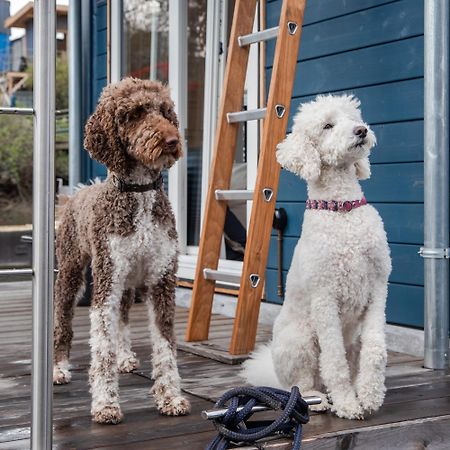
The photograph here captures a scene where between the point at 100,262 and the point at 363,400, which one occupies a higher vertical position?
the point at 100,262

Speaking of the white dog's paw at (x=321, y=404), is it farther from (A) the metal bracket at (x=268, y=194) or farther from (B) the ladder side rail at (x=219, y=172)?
(B) the ladder side rail at (x=219, y=172)

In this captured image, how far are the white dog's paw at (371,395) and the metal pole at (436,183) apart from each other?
2.41 ft

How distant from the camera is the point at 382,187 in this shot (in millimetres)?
3773

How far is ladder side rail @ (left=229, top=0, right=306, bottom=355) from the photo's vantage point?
11.5 feet

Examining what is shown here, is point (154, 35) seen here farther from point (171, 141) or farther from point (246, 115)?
point (171, 141)

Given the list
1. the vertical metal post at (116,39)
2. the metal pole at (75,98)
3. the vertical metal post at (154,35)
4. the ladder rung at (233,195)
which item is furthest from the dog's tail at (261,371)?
the metal pole at (75,98)

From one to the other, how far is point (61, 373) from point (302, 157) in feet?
4.24

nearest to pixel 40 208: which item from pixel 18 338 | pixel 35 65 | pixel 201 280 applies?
pixel 35 65

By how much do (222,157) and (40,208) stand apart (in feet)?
6.67

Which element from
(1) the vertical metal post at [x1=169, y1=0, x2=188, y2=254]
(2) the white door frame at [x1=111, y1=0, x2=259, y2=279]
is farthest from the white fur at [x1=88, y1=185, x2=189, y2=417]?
(1) the vertical metal post at [x1=169, y1=0, x2=188, y2=254]

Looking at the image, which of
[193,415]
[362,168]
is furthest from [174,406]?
[362,168]

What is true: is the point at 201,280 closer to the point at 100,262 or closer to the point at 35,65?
the point at 100,262

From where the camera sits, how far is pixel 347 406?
2492 millimetres

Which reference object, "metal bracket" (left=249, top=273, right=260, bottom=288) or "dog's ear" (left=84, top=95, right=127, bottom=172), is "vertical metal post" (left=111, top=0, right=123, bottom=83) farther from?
"dog's ear" (left=84, top=95, right=127, bottom=172)
